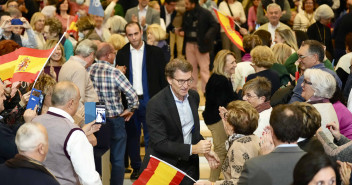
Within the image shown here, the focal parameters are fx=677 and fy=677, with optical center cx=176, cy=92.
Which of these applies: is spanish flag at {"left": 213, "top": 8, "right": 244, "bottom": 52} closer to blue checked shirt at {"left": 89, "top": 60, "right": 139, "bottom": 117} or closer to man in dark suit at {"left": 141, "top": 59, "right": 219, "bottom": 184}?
blue checked shirt at {"left": 89, "top": 60, "right": 139, "bottom": 117}

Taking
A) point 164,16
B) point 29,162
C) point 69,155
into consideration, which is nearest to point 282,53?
point 69,155

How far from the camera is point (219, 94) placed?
8.55 m

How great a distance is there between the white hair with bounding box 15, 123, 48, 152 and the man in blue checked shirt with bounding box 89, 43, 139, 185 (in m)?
3.42

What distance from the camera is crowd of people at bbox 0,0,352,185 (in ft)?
15.6

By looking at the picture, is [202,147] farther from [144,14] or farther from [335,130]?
[144,14]

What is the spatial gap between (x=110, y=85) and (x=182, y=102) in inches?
87.3

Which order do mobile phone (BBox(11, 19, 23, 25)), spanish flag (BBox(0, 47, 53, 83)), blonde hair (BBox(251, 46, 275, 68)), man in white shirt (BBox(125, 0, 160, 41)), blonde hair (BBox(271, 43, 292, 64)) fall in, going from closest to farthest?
spanish flag (BBox(0, 47, 53, 83)) < blonde hair (BBox(251, 46, 275, 68)) < blonde hair (BBox(271, 43, 292, 64)) < mobile phone (BBox(11, 19, 23, 25)) < man in white shirt (BBox(125, 0, 160, 41))

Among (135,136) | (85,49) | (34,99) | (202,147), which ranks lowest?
(135,136)

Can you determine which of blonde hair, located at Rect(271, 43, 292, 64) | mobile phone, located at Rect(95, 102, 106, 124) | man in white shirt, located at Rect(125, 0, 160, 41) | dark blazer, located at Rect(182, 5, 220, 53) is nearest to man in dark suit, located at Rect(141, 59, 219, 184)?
mobile phone, located at Rect(95, 102, 106, 124)

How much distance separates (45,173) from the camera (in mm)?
4723

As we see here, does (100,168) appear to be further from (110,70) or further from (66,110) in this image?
(66,110)

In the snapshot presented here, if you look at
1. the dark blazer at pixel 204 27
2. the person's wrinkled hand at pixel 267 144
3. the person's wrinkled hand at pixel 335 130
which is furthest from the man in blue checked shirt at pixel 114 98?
the dark blazer at pixel 204 27

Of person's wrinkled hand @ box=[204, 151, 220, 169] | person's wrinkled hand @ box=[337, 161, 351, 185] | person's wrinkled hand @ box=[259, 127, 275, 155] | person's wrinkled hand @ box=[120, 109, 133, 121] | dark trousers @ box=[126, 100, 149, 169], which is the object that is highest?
person's wrinkled hand @ box=[259, 127, 275, 155]

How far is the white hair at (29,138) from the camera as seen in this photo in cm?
482
